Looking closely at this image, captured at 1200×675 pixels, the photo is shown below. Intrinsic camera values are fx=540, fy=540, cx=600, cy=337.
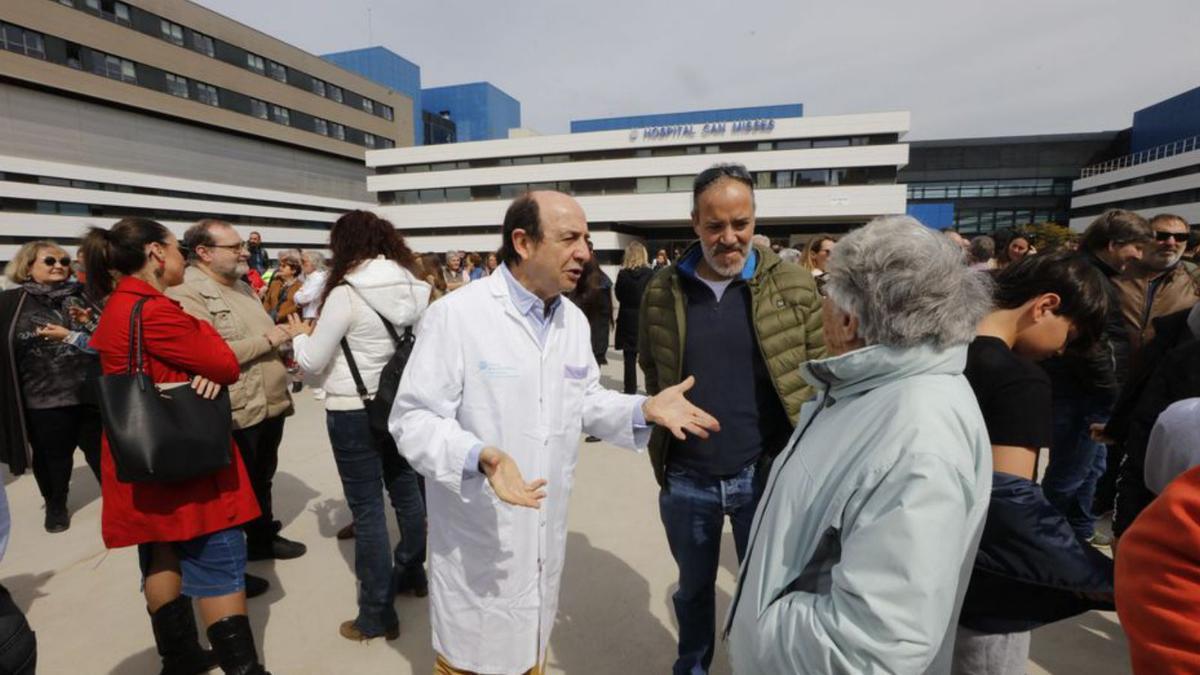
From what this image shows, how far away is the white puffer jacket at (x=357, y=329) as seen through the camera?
268cm

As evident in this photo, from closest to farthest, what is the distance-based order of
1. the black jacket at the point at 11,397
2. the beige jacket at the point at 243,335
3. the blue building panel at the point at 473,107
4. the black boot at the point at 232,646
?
the black boot at the point at 232,646, the beige jacket at the point at 243,335, the black jacket at the point at 11,397, the blue building panel at the point at 473,107

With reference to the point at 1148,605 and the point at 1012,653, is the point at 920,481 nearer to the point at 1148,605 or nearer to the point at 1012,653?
the point at 1148,605

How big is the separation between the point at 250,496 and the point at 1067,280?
10.8 feet

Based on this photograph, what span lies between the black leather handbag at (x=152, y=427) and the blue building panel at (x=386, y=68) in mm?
60577

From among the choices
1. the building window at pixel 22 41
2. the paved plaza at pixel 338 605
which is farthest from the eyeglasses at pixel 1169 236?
the building window at pixel 22 41

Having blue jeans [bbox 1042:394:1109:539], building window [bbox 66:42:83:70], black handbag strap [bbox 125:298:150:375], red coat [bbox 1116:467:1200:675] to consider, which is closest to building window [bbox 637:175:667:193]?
building window [bbox 66:42:83:70]

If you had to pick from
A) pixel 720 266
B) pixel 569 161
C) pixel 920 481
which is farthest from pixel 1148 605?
pixel 569 161

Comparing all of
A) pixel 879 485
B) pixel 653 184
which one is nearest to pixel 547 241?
pixel 879 485

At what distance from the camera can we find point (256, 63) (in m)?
40.7

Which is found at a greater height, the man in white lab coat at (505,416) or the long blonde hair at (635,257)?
the long blonde hair at (635,257)

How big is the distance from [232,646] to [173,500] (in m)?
0.67

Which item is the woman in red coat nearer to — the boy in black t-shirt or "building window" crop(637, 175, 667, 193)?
the boy in black t-shirt

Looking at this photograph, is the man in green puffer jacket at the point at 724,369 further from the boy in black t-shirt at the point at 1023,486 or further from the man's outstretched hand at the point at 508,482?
the man's outstretched hand at the point at 508,482

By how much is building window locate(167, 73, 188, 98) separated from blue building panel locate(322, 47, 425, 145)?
20716 mm
